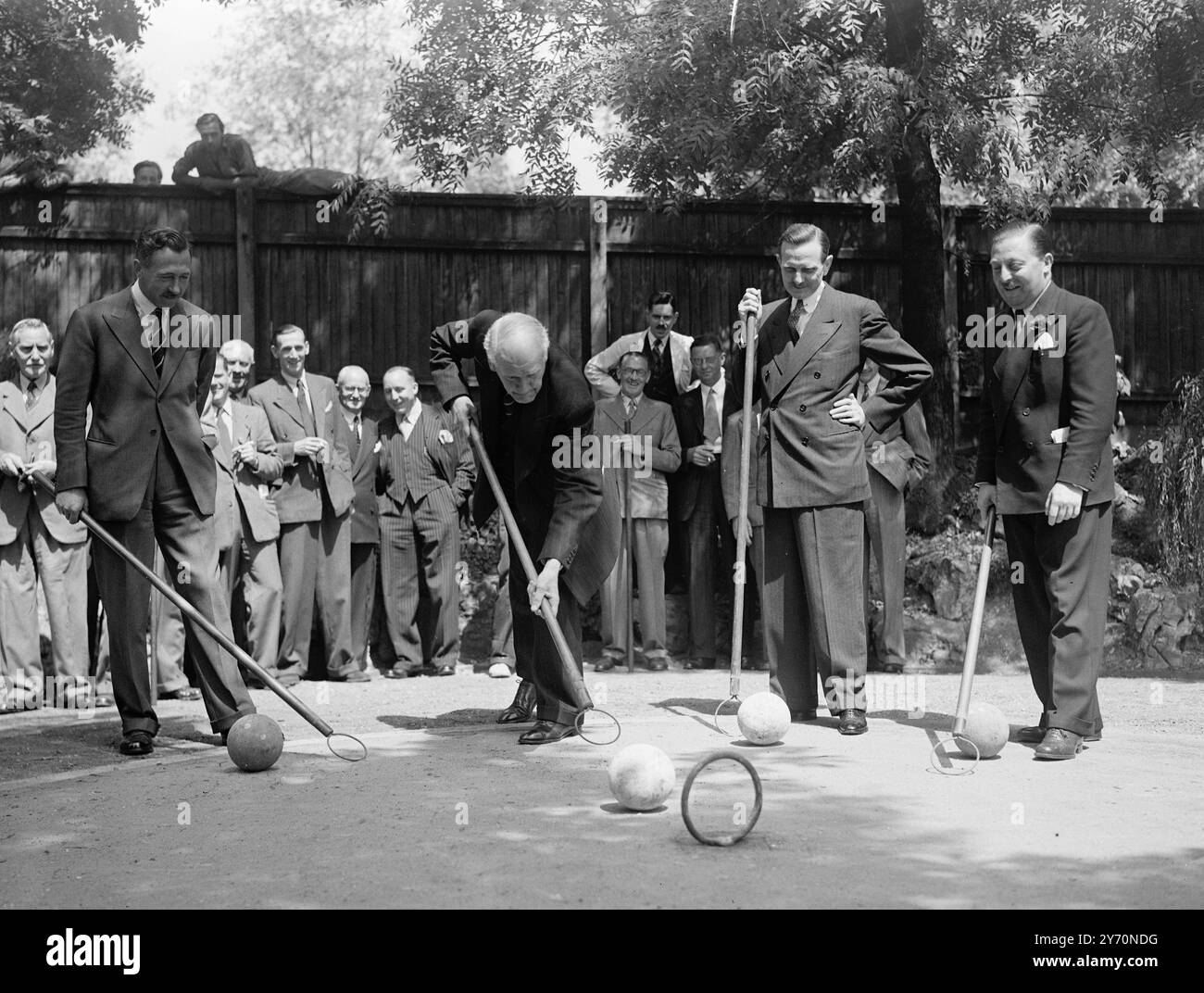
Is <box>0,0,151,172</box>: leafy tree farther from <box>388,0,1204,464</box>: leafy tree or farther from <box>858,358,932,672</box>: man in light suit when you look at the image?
<box>858,358,932,672</box>: man in light suit

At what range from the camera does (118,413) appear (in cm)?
736

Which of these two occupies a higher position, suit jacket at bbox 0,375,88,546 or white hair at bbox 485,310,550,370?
white hair at bbox 485,310,550,370

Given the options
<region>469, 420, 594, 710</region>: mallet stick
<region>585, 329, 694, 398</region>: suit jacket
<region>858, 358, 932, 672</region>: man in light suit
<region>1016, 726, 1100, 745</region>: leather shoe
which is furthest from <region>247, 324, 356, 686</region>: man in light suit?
<region>1016, 726, 1100, 745</region>: leather shoe

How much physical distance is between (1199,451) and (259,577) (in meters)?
7.05

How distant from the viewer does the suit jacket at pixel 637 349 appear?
11523 mm

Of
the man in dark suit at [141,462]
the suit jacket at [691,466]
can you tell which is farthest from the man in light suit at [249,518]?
the suit jacket at [691,466]

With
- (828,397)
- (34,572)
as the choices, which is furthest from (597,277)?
(828,397)

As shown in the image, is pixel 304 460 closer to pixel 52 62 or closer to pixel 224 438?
pixel 224 438

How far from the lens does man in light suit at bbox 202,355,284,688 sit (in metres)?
9.82

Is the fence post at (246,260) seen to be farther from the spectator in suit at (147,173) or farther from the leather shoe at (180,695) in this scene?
the leather shoe at (180,695)

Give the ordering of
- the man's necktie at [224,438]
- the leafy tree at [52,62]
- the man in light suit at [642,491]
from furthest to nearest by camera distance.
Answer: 1. the leafy tree at [52,62]
2. the man in light suit at [642,491]
3. the man's necktie at [224,438]

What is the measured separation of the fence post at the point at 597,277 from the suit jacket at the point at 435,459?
2472 millimetres

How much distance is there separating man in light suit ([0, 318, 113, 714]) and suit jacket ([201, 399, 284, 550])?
2.96ft

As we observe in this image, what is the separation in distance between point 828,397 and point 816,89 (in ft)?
14.9
